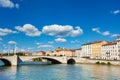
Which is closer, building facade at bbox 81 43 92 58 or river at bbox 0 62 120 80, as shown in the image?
river at bbox 0 62 120 80

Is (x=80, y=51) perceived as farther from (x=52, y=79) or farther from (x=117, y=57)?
(x=52, y=79)

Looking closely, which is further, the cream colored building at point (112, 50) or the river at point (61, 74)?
the cream colored building at point (112, 50)

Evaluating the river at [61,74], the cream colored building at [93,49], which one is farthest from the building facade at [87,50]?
the river at [61,74]

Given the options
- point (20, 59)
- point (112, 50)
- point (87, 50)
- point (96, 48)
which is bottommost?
point (20, 59)

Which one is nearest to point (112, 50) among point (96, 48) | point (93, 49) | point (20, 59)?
point (96, 48)

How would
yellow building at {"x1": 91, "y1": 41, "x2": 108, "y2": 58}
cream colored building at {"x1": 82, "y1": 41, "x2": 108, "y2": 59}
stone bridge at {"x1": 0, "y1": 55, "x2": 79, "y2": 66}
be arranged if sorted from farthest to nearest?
cream colored building at {"x1": 82, "y1": 41, "x2": 108, "y2": 59}, yellow building at {"x1": 91, "y1": 41, "x2": 108, "y2": 58}, stone bridge at {"x1": 0, "y1": 55, "x2": 79, "y2": 66}

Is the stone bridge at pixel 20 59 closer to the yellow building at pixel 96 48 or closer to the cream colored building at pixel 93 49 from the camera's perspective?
the yellow building at pixel 96 48

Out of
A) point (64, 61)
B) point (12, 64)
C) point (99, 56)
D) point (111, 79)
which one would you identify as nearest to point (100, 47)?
point (99, 56)

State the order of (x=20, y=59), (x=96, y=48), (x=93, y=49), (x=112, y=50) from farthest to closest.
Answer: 1. (x=93, y=49)
2. (x=96, y=48)
3. (x=112, y=50)
4. (x=20, y=59)

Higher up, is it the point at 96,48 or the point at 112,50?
the point at 96,48

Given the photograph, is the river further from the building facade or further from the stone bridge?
the building facade

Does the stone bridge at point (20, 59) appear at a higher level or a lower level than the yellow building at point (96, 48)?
lower

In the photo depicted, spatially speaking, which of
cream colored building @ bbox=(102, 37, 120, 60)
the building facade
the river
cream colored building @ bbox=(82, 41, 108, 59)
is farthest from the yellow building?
the river

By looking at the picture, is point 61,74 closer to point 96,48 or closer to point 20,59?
point 20,59
